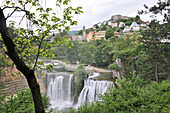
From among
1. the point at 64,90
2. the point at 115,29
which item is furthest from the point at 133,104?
the point at 115,29

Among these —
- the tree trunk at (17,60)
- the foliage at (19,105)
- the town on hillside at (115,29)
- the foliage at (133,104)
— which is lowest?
the foliage at (133,104)

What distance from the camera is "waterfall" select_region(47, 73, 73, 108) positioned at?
20.1 meters

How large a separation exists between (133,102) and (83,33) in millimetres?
69148

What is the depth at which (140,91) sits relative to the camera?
15.1 feet

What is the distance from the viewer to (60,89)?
20781 millimetres

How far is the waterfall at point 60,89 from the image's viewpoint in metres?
20.1

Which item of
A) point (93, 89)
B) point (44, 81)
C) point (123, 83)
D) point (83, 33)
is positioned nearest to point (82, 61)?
point (44, 81)

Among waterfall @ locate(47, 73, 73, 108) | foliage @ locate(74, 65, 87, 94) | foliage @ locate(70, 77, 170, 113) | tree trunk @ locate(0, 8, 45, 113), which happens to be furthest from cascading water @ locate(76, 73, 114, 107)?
tree trunk @ locate(0, 8, 45, 113)

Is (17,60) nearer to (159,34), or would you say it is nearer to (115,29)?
(159,34)

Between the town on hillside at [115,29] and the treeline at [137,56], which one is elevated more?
the town on hillside at [115,29]

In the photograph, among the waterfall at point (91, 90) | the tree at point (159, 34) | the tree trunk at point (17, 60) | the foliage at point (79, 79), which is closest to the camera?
the tree trunk at point (17, 60)

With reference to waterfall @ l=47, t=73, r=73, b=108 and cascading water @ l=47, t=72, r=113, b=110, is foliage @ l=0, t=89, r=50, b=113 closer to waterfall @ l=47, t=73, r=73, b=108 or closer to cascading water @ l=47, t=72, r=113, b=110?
cascading water @ l=47, t=72, r=113, b=110

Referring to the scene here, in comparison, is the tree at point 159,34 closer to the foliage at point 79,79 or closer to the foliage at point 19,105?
the foliage at point 19,105

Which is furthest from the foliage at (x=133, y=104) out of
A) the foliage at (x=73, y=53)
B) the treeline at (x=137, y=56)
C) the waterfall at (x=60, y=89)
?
the foliage at (x=73, y=53)
